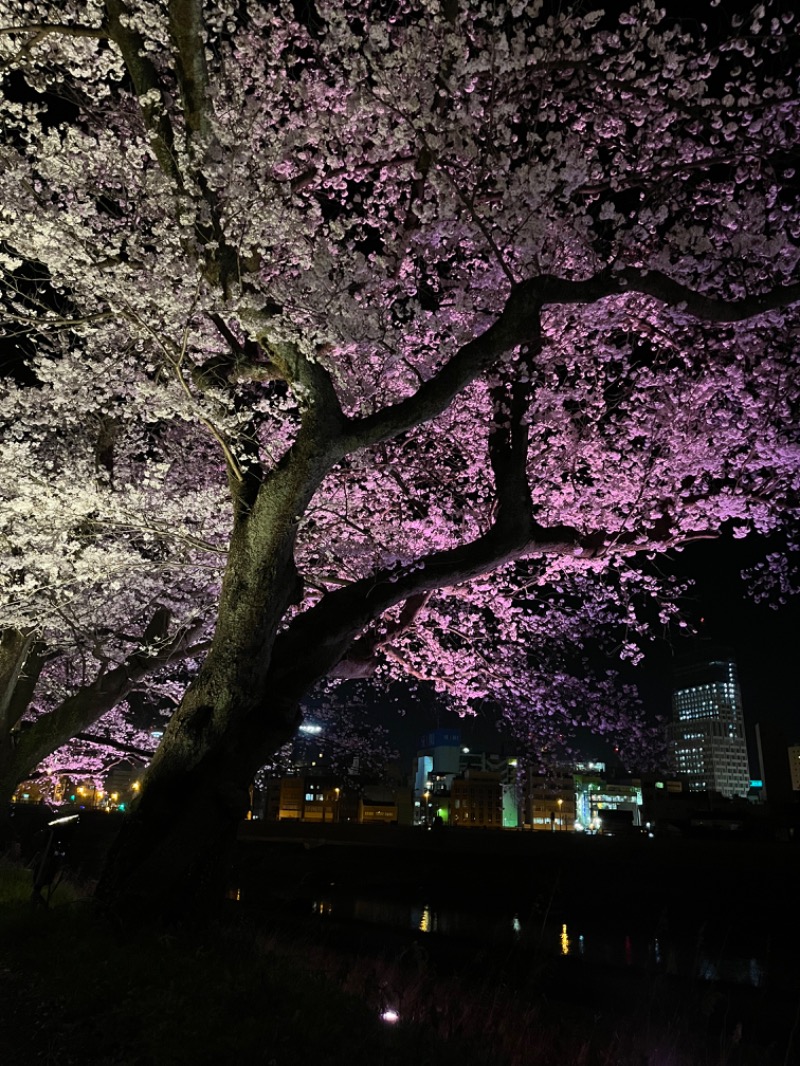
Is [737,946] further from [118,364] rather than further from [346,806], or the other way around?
[346,806]

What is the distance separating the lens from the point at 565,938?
76.2ft

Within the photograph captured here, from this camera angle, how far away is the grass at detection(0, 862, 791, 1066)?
4383 mm

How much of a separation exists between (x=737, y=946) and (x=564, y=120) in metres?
26.3

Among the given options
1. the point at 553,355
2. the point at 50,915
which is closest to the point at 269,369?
the point at 553,355

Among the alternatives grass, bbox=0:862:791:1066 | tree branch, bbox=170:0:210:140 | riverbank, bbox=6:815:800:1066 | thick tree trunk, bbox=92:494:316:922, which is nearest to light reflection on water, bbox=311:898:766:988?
riverbank, bbox=6:815:800:1066

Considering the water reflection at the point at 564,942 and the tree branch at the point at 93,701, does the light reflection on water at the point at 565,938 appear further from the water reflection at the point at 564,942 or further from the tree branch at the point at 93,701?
the tree branch at the point at 93,701

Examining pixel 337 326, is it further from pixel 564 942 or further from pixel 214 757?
pixel 564 942

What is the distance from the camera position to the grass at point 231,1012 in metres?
4.38

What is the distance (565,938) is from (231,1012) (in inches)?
876

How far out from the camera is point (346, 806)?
3307 inches

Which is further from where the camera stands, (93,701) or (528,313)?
(93,701)

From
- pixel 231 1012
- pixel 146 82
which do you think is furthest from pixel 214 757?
pixel 146 82

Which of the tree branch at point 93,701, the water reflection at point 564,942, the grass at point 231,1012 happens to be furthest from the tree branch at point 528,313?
the water reflection at point 564,942

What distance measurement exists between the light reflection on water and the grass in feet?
31.3
